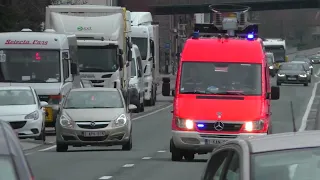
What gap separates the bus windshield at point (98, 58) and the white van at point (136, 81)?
4.51 m

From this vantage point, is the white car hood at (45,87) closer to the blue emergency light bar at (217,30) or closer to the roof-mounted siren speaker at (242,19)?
the roof-mounted siren speaker at (242,19)

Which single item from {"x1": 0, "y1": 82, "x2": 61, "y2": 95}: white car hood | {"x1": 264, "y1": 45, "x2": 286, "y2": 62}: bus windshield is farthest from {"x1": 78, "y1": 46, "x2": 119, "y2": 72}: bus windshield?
{"x1": 264, "y1": 45, "x2": 286, "y2": 62}: bus windshield

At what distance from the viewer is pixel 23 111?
26.7 metres

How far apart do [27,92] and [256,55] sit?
379 inches

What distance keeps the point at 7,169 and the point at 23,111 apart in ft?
67.4

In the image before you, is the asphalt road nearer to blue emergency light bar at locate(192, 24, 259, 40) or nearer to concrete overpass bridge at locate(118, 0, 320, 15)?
blue emergency light bar at locate(192, 24, 259, 40)

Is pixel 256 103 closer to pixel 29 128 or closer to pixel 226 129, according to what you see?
pixel 226 129

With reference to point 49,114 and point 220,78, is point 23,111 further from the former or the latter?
point 220,78

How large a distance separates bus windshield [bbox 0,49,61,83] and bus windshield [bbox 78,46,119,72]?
3.90 m

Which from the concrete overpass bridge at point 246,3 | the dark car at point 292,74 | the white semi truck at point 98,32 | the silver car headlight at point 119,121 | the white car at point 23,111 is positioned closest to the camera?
the silver car headlight at point 119,121

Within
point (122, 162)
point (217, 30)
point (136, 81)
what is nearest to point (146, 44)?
point (136, 81)

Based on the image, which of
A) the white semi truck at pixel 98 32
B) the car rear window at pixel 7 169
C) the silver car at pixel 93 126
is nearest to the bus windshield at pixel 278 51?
the white semi truck at pixel 98 32

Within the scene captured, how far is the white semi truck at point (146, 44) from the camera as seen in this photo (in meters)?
44.8

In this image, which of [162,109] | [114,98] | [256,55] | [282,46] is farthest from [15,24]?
[282,46]
